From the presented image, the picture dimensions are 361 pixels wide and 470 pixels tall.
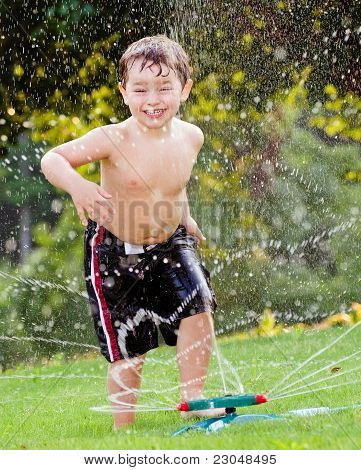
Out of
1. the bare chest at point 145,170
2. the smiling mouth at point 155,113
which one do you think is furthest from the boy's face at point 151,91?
the bare chest at point 145,170

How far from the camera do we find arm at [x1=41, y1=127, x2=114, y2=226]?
7.79 ft

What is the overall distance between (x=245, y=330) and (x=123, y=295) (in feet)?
11.5

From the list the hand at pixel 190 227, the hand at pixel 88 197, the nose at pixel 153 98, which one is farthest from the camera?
the hand at pixel 190 227

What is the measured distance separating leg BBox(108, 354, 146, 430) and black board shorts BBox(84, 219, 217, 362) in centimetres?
3

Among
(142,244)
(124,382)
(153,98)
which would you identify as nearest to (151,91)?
(153,98)

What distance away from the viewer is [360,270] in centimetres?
580

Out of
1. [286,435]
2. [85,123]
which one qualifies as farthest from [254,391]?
[85,123]

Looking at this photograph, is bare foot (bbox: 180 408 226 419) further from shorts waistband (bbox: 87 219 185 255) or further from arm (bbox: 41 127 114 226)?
arm (bbox: 41 127 114 226)

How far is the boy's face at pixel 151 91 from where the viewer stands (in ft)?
8.67

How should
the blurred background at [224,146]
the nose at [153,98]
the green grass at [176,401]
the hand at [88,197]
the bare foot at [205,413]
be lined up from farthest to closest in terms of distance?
the blurred background at [224,146]
the nose at [153,98]
the bare foot at [205,413]
the hand at [88,197]
the green grass at [176,401]

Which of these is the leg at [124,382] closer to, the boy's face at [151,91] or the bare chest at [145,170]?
the bare chest at [145,170]

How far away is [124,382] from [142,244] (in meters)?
0.46

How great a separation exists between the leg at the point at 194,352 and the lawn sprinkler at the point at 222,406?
7.4 inches
